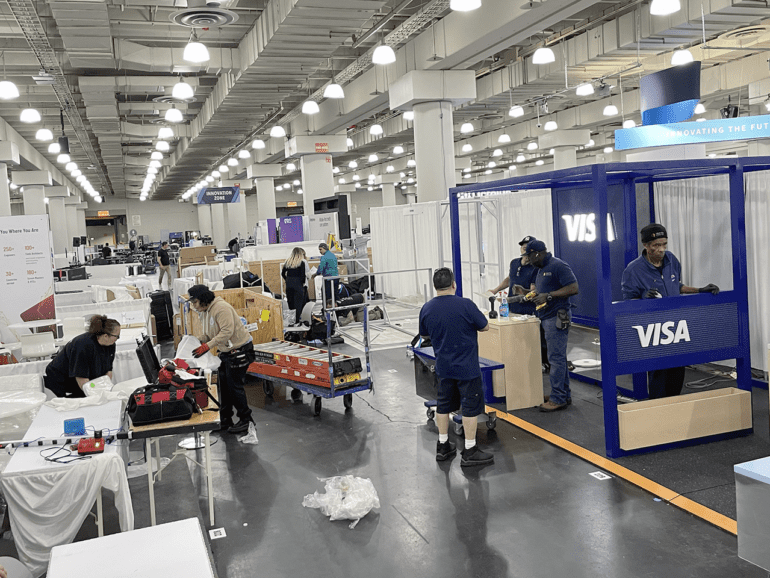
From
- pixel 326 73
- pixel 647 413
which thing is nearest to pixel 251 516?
pixel 647 413

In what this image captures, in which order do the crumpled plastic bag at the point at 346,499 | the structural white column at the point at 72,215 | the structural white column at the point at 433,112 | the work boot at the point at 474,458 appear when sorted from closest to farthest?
the crumpled plastic bag at the point at 346,499, the work boot at the point at 474,458, the structural white column at the point at 433,112, the structural white column at the point at 72,215

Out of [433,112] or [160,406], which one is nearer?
[160,406]

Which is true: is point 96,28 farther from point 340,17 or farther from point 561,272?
point 561,272

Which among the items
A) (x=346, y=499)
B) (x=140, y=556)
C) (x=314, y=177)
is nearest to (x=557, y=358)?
(x=346, y=499)

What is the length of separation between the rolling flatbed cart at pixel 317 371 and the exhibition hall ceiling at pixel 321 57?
3.81m

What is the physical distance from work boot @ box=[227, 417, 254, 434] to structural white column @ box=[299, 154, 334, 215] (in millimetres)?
13490

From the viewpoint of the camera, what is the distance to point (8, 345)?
27.0 feet

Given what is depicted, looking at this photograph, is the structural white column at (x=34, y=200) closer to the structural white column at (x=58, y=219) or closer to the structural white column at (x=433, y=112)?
the structural white column at (x=58, y=219)

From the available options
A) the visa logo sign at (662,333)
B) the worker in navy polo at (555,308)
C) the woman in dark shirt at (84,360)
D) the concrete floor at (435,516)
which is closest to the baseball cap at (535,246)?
the worker in navy polo at (555,308)

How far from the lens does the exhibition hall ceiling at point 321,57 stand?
937cm

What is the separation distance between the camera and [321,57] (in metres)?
10.6

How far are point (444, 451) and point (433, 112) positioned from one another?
8934 millimetres

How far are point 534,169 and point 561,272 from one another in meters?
31.9

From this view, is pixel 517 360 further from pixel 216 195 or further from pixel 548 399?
pixel 216 195
